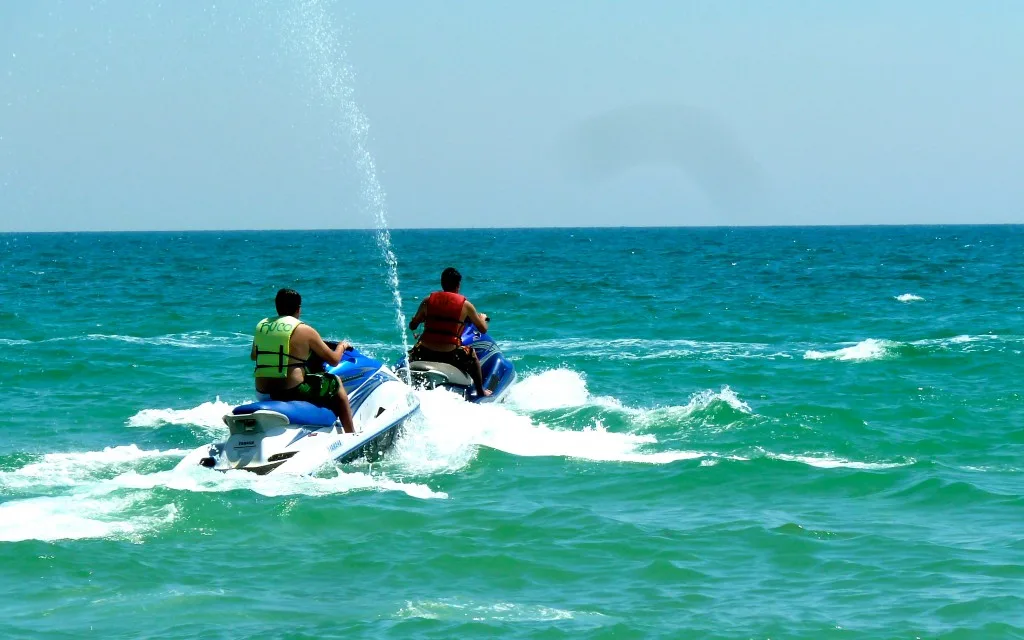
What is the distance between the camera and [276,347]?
1100 centimetres

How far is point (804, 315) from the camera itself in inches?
1170

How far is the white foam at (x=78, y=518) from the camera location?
8969mm

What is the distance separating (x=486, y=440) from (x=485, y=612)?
18.6ft

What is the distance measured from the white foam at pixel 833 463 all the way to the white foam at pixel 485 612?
16.5 feet

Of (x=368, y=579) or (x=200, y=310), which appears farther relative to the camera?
(x=200, y=310)

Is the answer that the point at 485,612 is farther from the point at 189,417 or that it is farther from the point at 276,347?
the point at 189,417

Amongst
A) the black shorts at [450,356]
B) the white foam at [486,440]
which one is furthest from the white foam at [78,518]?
the black shorts at [450,356]

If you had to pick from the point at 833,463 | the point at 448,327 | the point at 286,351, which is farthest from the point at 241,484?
the point at 833,463

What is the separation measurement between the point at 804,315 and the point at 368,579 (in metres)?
22.9

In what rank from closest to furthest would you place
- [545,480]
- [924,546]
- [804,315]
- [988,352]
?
[924,546], [545,480], [988,352], [804,315]

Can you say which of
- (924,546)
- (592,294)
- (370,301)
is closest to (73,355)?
(370,301)

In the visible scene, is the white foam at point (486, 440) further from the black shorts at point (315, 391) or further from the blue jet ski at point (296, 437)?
the black shorts at point (315, 391)

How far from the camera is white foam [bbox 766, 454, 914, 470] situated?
468 inches

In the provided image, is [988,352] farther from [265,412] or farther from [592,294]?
[592,294]
